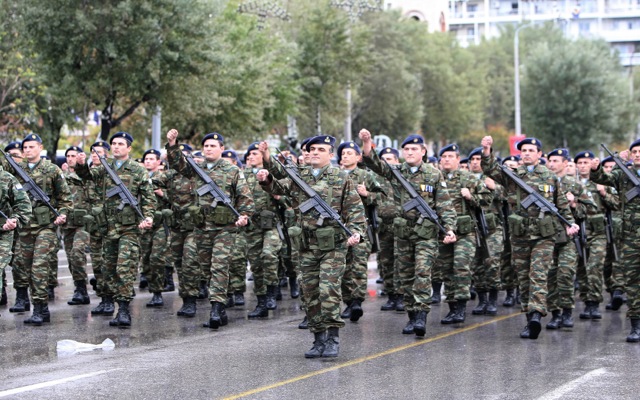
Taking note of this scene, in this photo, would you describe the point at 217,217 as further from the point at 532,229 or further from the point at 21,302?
the point at 532,229

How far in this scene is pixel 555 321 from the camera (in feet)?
40.7

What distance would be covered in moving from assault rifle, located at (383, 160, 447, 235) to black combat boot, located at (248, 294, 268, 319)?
2.53m

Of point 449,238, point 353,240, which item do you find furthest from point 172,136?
point 449,238

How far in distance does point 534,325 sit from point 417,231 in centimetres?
157

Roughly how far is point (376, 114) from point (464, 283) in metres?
42.3

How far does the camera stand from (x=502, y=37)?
8444 cm

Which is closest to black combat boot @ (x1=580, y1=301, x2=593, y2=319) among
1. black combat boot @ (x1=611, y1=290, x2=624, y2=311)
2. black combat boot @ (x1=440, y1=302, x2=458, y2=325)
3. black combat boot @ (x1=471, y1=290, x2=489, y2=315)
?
black combat boot @ (x1=611, y1=290, x2=624, y2=311)

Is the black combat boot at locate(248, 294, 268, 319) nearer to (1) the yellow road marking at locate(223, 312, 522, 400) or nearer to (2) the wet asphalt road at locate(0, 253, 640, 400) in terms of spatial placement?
(2) the wet asphalt road at locate(0, 253, 640, 400)

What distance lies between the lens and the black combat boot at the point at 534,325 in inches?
453

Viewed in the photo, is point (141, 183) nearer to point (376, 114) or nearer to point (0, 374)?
point (0, 374)

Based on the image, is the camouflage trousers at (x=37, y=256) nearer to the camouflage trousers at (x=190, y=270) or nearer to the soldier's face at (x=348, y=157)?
the camouflage trousers at (x=190, y=270)

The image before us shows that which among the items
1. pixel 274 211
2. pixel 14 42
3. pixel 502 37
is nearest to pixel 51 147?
pixel 14 42

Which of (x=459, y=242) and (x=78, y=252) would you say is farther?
(x=78, y=252)

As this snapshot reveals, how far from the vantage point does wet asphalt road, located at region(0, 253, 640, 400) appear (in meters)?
8.75
